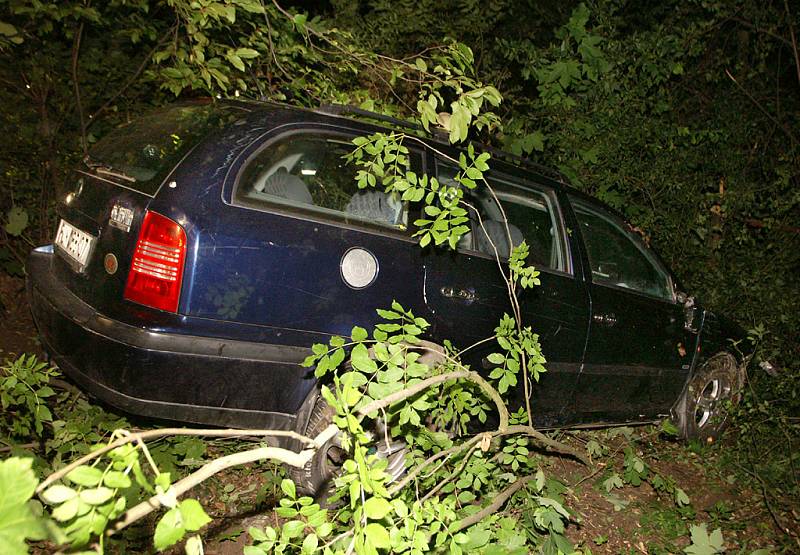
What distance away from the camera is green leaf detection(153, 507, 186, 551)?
3.34ft

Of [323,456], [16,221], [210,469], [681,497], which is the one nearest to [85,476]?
[210,469]

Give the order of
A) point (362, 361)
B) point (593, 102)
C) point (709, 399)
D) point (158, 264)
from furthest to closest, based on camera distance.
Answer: point (593, 102), point (709, 399), point (158, 264), point (362, 361)

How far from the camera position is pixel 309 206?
2676 millimetres

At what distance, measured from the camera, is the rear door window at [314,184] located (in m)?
2.59

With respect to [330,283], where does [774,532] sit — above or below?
below

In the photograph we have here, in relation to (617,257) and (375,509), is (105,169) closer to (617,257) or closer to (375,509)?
(375,509)

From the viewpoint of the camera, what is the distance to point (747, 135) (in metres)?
7.00

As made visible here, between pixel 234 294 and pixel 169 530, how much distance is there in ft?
4.89

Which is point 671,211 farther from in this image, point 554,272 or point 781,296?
point 554,272

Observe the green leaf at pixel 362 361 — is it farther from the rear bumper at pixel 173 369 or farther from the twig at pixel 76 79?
the twig at pixel 76 79

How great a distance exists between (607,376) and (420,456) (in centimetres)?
179

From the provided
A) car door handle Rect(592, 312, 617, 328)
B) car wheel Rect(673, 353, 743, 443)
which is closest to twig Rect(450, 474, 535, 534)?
car door handle Rect(592, 312, 617, 328)

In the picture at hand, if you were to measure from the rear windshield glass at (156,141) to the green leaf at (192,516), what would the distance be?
5.59 feet

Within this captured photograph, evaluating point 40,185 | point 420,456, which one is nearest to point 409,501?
point 420,456
